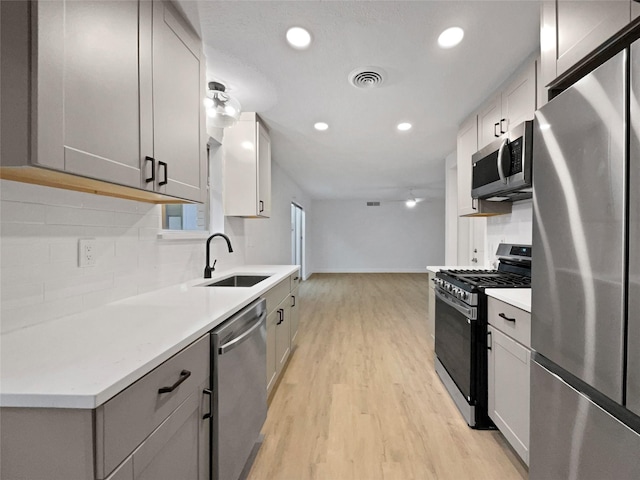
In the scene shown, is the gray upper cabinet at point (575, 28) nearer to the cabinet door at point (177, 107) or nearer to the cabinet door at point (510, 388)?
the cabinet door at point (510, 388)

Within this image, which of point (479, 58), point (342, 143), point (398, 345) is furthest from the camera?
point (342, 143)

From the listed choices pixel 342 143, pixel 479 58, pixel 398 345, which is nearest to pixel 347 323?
pixel 398 345

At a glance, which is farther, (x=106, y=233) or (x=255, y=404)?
(x=255, y=404)

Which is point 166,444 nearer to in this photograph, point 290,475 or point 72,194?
point 290,475

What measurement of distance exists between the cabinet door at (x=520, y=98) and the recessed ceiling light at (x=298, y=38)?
1476mm

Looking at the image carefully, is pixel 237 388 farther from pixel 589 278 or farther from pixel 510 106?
pixel 510 106

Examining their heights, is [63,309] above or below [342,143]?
below

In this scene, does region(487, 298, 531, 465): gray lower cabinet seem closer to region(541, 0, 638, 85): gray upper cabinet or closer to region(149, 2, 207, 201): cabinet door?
region(541, 0, 638, 85): gray upper cabinet

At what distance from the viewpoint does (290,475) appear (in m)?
1.53

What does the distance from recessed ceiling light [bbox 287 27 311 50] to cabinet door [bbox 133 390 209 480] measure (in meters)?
1.92

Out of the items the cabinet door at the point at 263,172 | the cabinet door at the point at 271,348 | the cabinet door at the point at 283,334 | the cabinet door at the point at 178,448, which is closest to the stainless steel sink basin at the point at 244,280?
the cabinet door at the point at 283,334

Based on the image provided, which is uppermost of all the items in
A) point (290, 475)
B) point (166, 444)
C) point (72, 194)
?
point (72, 194)

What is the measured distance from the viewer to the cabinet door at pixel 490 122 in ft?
7.61

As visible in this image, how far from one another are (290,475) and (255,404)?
1.30 feet
